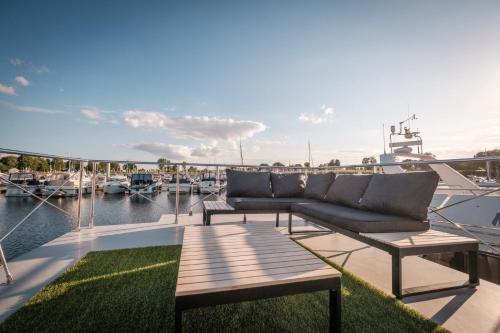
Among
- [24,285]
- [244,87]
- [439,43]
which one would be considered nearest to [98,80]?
[244,87]

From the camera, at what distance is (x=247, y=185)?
3688 millimetres

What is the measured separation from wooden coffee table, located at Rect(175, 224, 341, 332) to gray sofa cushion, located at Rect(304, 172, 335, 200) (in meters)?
2.09

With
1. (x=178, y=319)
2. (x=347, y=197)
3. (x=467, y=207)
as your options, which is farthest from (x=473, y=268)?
(x=467, y=207)

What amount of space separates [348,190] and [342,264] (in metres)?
1.01

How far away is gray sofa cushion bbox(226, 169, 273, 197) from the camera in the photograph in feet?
12.0

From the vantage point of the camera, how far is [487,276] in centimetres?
295

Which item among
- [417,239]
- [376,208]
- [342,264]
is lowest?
[342,264]

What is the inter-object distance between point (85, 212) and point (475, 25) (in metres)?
18.4

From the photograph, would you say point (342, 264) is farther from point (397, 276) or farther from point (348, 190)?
point (348, 190)

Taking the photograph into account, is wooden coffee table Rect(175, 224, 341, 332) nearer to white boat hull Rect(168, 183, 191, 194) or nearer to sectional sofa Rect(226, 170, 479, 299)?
sectional sofa Rect(226, 170, 479, 299)

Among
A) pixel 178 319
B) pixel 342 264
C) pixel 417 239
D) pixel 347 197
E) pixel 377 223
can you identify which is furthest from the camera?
pixel 347 197

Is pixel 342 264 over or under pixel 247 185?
under

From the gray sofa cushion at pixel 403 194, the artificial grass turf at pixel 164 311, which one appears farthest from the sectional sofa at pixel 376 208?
the artificial grass turf at pixel 164 311

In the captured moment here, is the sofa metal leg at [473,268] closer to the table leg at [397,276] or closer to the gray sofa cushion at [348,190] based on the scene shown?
the table leg at [397,276]
